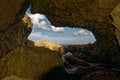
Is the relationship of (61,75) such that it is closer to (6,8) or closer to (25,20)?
(6,8)

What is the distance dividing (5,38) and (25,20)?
18.2 feet

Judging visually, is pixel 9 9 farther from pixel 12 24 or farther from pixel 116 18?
pixel 116 18

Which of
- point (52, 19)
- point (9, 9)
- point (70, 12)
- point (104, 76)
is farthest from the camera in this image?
point (52, 19)

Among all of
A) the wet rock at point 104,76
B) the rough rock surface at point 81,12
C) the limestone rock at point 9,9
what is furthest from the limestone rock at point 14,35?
the wet rock at point 104,76

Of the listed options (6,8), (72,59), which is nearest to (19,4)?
(6,8)

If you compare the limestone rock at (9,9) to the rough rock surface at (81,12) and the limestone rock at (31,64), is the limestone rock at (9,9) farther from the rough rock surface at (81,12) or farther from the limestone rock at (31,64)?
the limestone rock at (31,64)

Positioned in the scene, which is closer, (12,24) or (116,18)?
(116,18)

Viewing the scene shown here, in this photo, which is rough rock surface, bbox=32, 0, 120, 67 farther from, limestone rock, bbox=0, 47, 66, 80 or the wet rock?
limestone rock, bbox=0, 47, 66, 80

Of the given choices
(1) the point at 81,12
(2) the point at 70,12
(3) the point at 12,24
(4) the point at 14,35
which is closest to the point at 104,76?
(1) the point at 81,12

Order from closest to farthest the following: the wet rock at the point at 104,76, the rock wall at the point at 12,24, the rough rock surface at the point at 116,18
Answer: the rough rock surface at the point at 116,18 → the wet rock at the point at 104,76 → the rock wall at the point at 12,24

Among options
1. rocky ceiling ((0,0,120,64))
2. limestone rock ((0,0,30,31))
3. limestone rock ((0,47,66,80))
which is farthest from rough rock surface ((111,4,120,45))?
limestone rock ((0,0,30,31))

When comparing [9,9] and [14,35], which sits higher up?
[9,9]

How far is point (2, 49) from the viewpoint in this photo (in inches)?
628

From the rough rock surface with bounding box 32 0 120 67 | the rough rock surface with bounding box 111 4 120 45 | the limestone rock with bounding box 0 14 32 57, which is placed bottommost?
the limestone rock with bounding box 0 14 32 57
